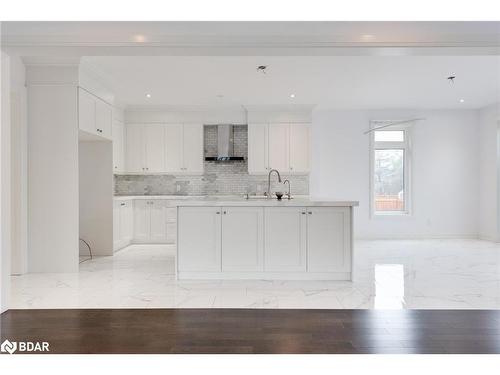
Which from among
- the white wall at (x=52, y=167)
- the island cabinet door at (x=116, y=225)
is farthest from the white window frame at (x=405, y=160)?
the white wall at (x=52, y=167)

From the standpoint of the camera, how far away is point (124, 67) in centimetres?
509

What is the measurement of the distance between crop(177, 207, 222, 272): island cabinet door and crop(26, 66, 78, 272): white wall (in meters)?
1.59

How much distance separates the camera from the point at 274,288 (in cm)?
410

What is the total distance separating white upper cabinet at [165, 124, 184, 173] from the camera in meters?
7.64

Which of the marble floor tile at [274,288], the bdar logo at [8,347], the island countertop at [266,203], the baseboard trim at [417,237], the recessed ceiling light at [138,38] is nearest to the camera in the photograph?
the bdar logo at [8,347]

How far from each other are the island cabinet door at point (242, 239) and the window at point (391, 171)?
460 centimetres

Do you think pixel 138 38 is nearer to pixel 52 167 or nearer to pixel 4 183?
pixel 4 183

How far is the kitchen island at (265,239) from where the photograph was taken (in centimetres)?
438

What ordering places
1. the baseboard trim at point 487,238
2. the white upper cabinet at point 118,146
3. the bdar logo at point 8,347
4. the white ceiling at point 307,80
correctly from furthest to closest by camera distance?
the baseboard trim at point 487,238 < the white upper cabinet at point 118,146 < the white ceiling at point 307,80 < the bdar logo at point 8,347

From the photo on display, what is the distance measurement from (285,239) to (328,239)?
19.8 inches

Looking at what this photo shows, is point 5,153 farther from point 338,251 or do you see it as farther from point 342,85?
point 342,85

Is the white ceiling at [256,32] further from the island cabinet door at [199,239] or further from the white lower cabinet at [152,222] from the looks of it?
the white lower cabinet at [152,222]

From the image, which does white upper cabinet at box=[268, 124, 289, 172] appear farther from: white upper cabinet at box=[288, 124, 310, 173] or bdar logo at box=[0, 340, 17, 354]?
bdar logo at box=[0, 340, 17, 354]

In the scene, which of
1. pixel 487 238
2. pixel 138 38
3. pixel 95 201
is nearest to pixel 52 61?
pixel 138 38
